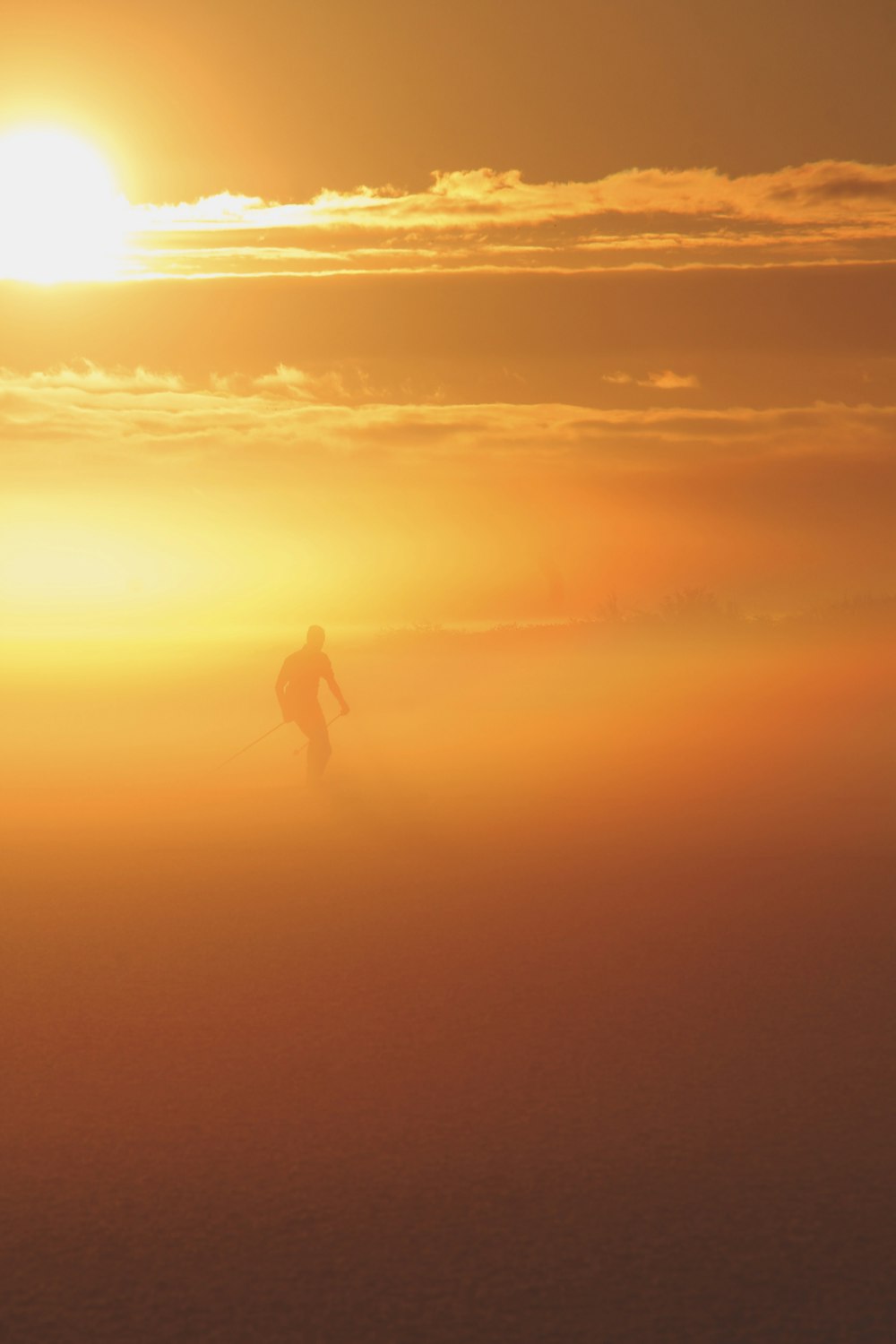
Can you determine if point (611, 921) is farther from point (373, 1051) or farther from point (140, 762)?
point (140, 762)

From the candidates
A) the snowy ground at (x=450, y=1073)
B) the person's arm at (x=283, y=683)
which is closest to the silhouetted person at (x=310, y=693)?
the person's arm at (x=283, y=683)

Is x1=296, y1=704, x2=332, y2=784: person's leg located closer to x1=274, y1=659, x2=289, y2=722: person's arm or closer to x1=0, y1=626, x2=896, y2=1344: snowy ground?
x1=274, y1=659, x2=289, y2=722: person's arm

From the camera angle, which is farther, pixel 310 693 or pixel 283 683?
pixel 283 683

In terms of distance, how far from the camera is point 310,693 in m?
18.5

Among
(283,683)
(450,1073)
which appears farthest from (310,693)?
(450,1073)

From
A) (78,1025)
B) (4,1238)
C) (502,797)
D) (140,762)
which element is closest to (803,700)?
(140,762)

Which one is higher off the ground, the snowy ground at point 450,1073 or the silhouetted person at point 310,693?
the silhouetted person at point 310,693

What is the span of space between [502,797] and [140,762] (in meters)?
7.16

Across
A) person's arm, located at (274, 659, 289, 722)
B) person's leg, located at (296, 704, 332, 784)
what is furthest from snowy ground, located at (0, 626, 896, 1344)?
person's arm, located at (274, 659, 289, 722)

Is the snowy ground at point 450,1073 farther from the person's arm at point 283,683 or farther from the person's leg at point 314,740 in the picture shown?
the person's arm at point 283,683

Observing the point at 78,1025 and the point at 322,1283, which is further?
the point at 78,1025

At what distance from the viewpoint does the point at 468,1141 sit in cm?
597

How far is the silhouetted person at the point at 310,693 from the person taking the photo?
18.5 meters

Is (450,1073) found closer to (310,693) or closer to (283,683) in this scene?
(310,693)
